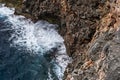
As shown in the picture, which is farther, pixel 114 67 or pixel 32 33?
pixel 32 33

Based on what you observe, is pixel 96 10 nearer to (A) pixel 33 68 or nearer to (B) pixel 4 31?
(A) pixel 33 68

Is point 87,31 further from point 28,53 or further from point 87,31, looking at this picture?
point 28,53

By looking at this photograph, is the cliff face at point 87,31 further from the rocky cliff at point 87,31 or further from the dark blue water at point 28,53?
the dark blue water at point 28,53

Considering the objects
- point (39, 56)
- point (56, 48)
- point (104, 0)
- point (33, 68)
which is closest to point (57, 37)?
point (56, 48)

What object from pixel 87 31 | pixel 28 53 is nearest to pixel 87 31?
pixel 87 31

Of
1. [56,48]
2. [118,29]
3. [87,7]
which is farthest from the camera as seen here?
[56,48]

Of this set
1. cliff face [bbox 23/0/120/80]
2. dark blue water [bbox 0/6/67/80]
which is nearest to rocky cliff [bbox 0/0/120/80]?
cliff face [bbox 23/0/120/80]

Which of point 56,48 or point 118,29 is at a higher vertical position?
point 118,29
